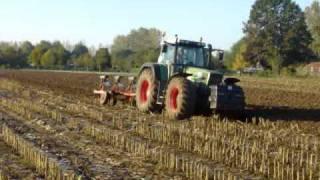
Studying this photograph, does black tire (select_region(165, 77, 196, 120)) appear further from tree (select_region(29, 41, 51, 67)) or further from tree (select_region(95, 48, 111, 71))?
tree (select_region(29, 41, 51, 67))

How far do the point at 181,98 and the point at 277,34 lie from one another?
5523cm

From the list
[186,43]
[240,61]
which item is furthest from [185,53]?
[240,61]

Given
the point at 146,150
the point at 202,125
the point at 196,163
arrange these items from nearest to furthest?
the point at 196,163 → the point at 146,150 → the point at 202,125

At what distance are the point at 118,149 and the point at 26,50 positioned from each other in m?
92.0

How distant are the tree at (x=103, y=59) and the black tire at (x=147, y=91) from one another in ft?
201

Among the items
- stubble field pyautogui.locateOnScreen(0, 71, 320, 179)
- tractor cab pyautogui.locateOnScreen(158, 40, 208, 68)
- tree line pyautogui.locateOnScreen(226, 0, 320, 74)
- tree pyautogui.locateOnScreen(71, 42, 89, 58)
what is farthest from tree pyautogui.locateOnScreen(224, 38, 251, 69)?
stubble field pyautogui.locateOnScreen(0, 71, 320, 179)

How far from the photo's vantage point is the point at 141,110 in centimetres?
1614

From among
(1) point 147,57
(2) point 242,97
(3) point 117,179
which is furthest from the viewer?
(1) point 147,57

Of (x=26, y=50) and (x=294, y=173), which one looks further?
(x=26, y=50)

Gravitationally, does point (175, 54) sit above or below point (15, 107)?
above

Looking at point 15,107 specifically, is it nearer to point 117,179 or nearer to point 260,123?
point 260,123

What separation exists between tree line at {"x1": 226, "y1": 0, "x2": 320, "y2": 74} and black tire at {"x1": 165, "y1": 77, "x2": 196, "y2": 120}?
1710 inches

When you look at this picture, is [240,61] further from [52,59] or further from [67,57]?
[67,57]

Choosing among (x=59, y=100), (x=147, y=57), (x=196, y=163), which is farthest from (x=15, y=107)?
(x=147, y=57)
